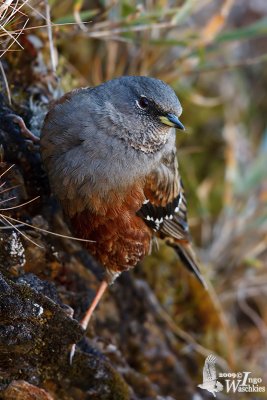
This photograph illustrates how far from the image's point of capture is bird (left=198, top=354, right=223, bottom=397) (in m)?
4.02

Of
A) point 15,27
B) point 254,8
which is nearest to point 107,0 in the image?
point 15,27

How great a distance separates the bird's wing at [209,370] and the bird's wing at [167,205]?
808mm

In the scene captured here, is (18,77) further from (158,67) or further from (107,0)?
(158,67)

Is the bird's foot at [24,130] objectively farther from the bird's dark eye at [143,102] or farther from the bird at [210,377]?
the bird at [210,377]

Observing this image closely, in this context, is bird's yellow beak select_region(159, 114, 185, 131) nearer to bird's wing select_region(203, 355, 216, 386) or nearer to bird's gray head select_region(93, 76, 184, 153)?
bird's gray head select_region(93, 76, 184, 153)

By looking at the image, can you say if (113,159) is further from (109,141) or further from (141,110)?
(141,110)

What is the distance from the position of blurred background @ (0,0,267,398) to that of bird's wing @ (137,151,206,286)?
639 mm

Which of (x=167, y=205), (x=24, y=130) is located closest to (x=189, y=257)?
(x=167, y=205)

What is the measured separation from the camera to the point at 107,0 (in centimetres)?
465

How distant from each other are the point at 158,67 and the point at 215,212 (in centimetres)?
159

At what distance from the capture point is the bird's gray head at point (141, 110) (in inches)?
127

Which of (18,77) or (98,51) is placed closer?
(18,77)

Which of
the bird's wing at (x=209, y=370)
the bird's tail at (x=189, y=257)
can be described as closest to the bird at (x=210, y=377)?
the bird's wing at (x=209, y=370)

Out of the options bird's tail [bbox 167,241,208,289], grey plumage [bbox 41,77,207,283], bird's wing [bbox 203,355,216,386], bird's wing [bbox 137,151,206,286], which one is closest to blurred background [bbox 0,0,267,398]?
bird's wing [bbox 203,355,216,386]
